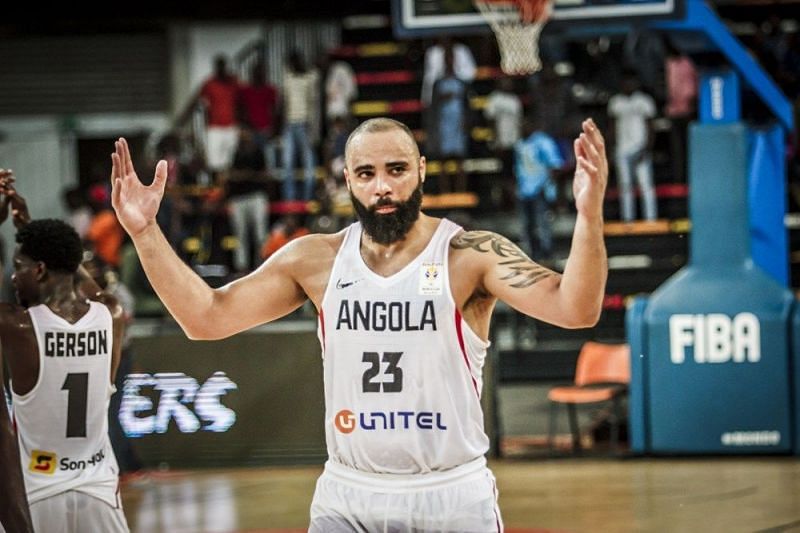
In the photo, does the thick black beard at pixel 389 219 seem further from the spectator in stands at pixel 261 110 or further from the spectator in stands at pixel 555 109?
the spectator in stands at pixel 261 110

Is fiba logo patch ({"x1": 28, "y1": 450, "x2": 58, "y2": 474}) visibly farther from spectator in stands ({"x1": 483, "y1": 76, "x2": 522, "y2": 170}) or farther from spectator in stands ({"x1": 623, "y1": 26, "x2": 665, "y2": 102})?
spectator in stands ({"x1": 623, "y1": 26, "x2": 665, "y2": 102})

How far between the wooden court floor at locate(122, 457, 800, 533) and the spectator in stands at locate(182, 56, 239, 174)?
6.95 m

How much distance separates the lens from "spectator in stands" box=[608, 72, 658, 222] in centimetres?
1535

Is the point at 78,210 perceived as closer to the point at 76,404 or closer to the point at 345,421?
the point at 76,404

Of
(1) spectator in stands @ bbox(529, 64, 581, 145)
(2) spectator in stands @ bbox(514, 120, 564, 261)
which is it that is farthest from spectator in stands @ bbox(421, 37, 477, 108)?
(2) spectator in stands @ bbox(514, 120, 564, 261)

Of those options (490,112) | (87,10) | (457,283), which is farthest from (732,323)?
(87,10)

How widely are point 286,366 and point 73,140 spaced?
10.9 meters

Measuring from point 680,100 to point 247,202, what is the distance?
5268mm

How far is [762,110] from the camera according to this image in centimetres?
1218

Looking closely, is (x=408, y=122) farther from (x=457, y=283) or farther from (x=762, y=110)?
(x=457, y=283)

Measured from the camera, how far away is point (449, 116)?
15836mm

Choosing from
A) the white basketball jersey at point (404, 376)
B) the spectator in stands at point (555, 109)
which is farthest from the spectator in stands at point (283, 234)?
the white basketball jersey at point (404, 376)

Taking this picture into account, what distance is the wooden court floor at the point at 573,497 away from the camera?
864cm

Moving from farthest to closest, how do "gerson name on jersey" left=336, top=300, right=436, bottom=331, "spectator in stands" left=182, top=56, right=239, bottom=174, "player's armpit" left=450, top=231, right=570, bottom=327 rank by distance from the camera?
"spectator in stands" left=182, top=56, right=239, bottom=174 < "gerson name on jersey" left=336, top=300, right=436, bottom=331 < "player's armpit" left=450, top=231, right=570, bottom=327
